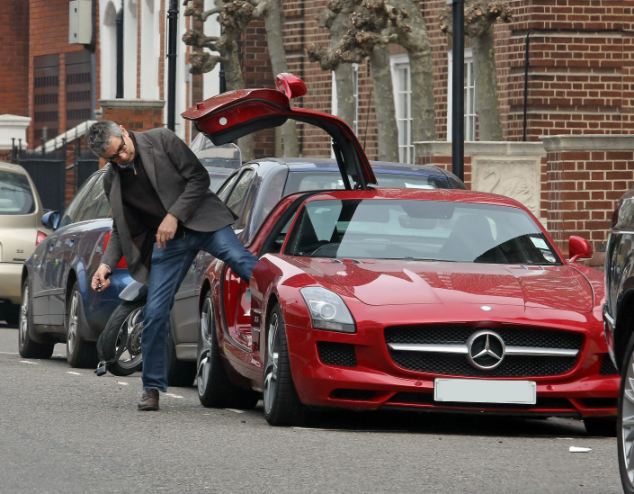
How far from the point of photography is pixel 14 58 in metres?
59.4

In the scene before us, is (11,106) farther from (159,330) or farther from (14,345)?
(159,330)

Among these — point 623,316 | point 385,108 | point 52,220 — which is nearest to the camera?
point 623,316

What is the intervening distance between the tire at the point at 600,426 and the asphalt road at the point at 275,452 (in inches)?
3.5

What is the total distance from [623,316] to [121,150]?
13.6ft

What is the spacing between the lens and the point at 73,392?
13062mm

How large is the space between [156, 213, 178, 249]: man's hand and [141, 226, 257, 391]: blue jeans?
19 centimetres

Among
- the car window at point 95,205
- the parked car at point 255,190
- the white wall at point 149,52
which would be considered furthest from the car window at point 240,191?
the white wall at point 149,52

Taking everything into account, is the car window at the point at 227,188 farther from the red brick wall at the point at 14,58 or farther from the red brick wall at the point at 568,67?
the red brick wall at the point at 14,58

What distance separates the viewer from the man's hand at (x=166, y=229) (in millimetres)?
11648

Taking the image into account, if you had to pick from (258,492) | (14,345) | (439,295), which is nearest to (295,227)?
(439,295)

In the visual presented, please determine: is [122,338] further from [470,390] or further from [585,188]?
[585,188]


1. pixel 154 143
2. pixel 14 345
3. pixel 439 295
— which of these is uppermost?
pixel 154 143

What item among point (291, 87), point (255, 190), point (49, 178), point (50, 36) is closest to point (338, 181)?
point (255, 190)

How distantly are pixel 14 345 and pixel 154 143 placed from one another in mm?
7775
